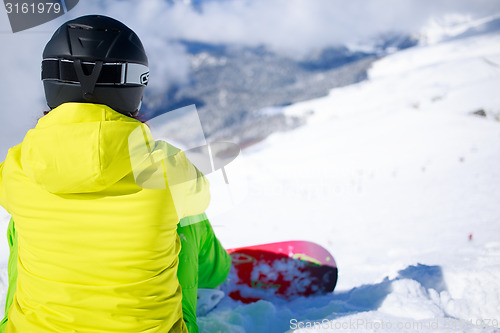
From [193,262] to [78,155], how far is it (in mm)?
738

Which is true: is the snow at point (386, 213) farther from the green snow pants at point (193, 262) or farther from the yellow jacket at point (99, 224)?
the yellow jacket at point (99, 224)

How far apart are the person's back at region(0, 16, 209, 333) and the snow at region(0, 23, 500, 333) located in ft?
1.05

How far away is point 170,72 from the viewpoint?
80.1 meters

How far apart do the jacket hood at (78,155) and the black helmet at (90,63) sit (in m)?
0.29

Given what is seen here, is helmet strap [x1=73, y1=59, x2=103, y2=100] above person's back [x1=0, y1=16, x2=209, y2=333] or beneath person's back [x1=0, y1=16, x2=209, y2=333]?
above

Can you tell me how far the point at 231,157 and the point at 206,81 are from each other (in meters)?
98.7

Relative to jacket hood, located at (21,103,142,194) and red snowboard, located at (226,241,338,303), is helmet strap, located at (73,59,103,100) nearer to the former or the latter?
jacket hood, located at (21,103,142,194)

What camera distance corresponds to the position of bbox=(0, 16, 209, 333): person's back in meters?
0.84

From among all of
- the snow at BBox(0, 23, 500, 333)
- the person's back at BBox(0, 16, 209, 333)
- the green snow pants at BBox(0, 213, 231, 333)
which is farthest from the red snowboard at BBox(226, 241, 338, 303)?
the person's back at BBox(0, 16, 209, 333)

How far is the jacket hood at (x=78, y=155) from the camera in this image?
796 mm

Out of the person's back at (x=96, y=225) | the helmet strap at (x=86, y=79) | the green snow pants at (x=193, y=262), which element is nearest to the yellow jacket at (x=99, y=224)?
the person's back at (x=96, y=225)

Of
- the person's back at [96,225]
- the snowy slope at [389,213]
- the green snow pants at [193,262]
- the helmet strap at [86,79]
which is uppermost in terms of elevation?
the helmet strap at [86,79]

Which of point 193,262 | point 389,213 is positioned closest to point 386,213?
point 389,213

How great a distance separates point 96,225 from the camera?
891mm
